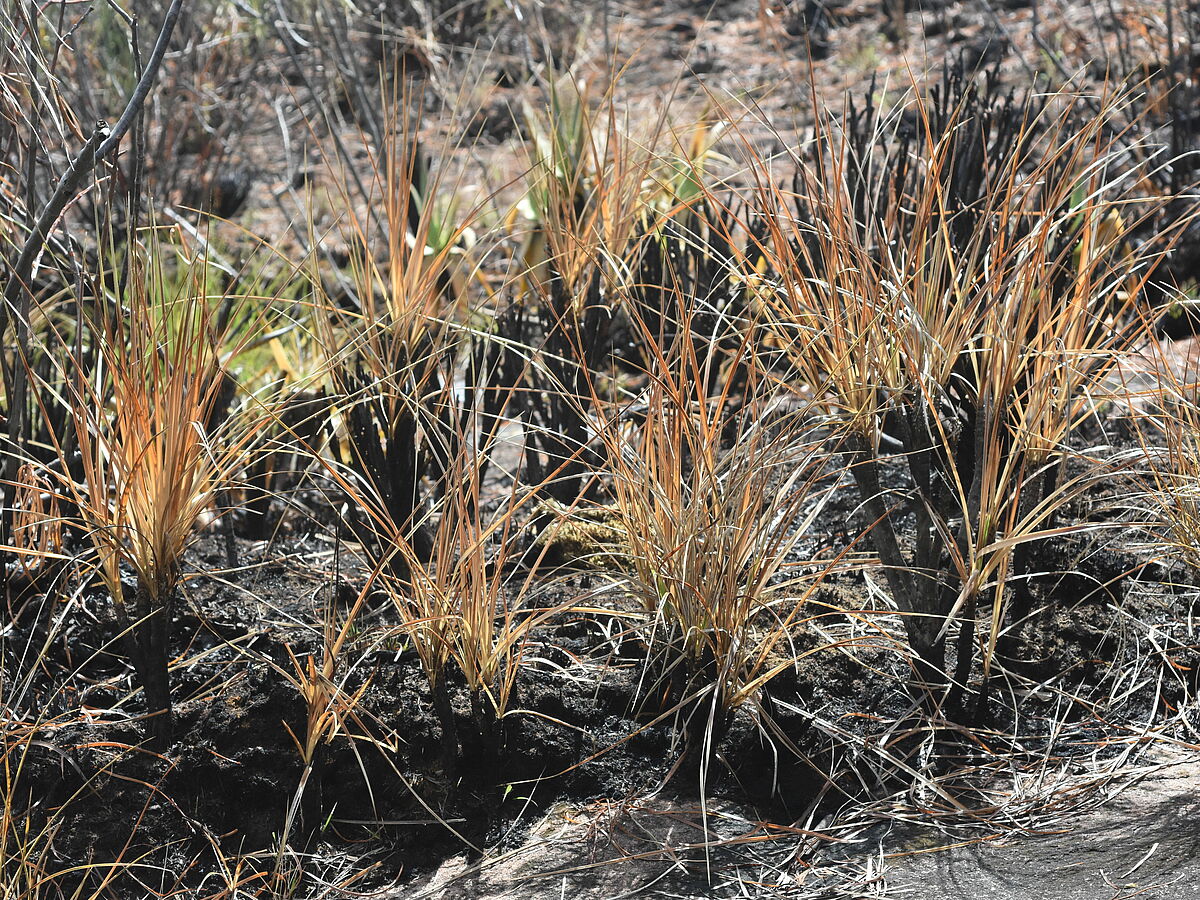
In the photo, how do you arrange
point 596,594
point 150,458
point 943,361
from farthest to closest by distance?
point 596,594
point 943,361
point 150,458

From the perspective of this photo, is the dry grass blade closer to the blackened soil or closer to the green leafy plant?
the blackened soil

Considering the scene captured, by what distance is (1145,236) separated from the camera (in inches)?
162

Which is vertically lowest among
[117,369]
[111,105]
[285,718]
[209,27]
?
[285,718]

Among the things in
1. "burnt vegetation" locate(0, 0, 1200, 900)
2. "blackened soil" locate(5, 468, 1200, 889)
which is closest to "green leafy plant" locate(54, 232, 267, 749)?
"burnt vegetation" locate(0, 0, 1200, 900)

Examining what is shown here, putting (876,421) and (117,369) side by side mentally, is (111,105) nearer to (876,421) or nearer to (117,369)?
(117,369)

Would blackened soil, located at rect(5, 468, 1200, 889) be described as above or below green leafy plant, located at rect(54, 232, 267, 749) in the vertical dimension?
below

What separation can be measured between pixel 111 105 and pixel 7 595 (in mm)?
4479

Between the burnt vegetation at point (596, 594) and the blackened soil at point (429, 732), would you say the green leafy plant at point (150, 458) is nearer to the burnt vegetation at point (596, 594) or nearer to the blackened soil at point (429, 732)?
the burnt vegetation at point (596, 594)

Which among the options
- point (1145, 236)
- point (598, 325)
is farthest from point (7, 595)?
point (1145, 236)

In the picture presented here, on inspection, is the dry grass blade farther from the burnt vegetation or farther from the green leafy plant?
the green leafy plant

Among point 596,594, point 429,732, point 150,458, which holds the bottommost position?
point 429,732

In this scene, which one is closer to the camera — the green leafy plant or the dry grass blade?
the green leafy plant

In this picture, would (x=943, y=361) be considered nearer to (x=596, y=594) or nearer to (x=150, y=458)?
(x=596, y=594)

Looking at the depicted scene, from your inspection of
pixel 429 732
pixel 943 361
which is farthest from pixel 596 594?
pixel 943 361
